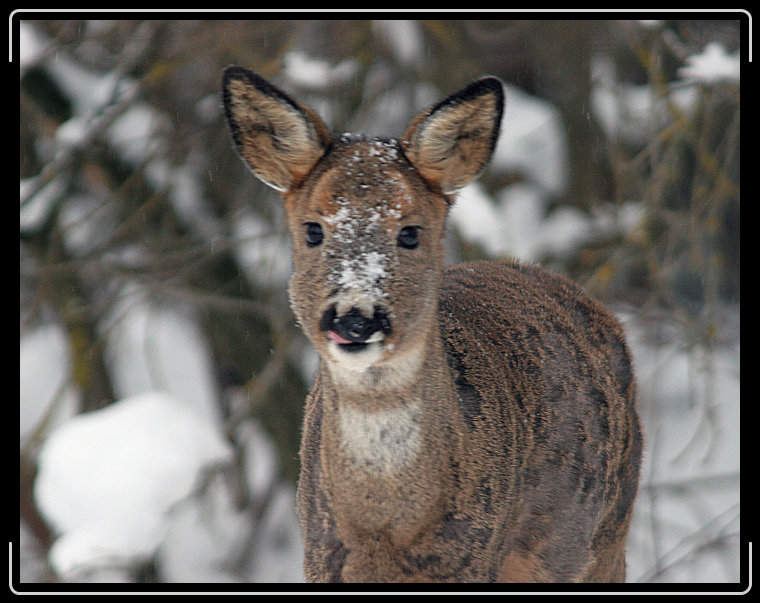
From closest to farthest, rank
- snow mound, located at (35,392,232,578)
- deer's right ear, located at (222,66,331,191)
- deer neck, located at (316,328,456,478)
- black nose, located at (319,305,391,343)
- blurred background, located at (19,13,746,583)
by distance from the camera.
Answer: black nose, located at (319,305,391,343) → deer neck, located at (316,328,456,478) → deer's right ear, located at (222,66,331,191) → snow mound, located at (35,392,232,578) → blurred background, located at (19,13,746,583)

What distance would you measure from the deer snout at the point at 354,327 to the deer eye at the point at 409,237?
0.30m

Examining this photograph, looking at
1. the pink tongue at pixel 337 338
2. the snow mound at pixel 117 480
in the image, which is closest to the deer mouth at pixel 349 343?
the pink tongue at pixel 337 338

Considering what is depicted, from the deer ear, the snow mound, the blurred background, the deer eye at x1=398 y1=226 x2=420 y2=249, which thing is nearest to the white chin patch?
the deer eye at x1=398 y1=226 x2=420 y2=249

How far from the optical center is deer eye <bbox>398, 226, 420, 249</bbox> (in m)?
2.85

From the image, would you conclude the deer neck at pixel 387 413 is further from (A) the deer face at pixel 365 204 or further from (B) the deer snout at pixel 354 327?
(B) the deer snout at pixel 354 327

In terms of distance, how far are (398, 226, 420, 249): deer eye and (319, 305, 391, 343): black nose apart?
300 millimetres

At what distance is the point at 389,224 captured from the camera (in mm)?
2816

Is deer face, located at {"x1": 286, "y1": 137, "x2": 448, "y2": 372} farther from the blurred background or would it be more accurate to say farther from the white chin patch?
the blurred background

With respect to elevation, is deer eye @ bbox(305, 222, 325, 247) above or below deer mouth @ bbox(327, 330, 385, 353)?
above

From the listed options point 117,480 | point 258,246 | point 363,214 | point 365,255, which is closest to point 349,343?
point 365,255
